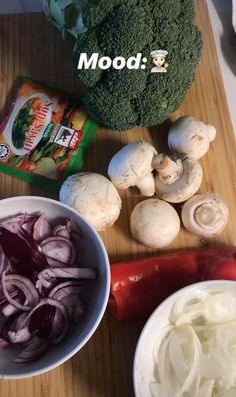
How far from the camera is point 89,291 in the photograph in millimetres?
773

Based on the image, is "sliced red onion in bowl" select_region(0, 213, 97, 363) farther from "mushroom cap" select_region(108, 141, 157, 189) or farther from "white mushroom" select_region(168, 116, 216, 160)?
"white mushroom" select_region(168, 116, 216, 160)

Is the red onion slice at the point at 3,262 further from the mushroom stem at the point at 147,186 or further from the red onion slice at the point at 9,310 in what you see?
the mushroom stem at the point at 147,186

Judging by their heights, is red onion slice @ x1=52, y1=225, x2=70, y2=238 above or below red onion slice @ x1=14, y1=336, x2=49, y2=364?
above

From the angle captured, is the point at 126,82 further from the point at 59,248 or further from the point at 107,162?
the point at 59,248

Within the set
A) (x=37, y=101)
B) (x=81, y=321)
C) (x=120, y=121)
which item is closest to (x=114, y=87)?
(x=120, y=121)

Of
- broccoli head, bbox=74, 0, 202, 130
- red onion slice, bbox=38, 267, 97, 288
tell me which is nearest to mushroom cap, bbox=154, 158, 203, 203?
broccoli head, bbox=74, 0, 202, 130

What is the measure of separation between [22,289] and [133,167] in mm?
273

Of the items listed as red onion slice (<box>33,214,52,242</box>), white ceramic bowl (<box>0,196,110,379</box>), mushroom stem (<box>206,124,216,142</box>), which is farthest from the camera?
mushroom stem (<box>206,124,216,142</box>)

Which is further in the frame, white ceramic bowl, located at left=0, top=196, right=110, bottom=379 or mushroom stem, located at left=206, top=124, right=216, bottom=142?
Result: mushroom stem, located at left=206, top=124, right=216, bottom=142

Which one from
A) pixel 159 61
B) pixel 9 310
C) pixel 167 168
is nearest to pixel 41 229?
pixel 9 310

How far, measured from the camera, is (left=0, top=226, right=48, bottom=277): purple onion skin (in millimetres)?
741

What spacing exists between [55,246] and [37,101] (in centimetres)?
34

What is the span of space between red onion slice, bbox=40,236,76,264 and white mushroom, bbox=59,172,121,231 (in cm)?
7

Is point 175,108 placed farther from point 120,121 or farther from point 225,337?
point 225,337
